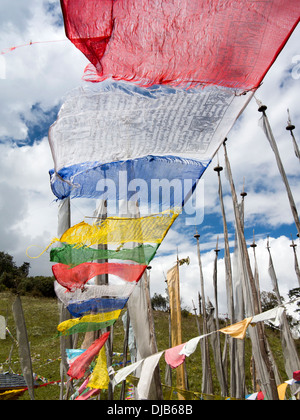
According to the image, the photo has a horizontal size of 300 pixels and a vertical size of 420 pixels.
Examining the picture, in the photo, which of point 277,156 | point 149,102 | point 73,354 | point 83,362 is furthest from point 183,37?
point 73,354

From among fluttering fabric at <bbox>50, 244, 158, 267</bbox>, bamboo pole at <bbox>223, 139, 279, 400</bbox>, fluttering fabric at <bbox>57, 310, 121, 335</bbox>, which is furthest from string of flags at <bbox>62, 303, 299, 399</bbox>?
bamboo pole at <bbox>223, 139, 279, 400</bbox>

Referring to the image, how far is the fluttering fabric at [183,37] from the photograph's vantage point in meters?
2.28

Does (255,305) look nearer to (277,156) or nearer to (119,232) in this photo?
(277,156)

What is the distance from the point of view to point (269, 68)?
2.40m

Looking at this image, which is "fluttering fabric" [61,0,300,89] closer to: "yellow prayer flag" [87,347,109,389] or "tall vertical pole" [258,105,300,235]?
"tall vertical pole" [258,105,300,235]

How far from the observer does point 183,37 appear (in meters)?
2.49

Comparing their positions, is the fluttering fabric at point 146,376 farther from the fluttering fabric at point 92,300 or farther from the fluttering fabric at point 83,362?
the fluttering fabric at point 83,362

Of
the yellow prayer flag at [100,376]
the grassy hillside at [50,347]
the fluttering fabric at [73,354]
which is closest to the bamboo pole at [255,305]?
the yellow prayer flag at [100,376]

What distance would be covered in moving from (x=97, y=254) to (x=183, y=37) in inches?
113

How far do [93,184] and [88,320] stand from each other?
217 cm

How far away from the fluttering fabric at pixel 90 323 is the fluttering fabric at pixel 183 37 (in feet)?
10.5

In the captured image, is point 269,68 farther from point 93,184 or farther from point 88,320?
point 88,320
